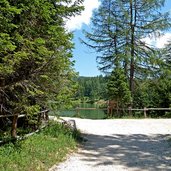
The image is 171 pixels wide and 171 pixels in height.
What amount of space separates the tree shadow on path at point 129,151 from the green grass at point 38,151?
0.67 meters

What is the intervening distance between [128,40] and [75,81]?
17.5 m

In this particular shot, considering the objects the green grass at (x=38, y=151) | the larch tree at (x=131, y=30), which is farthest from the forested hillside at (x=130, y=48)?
the green grass at (x=38, y=151)

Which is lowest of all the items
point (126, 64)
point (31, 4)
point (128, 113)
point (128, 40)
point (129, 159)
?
point (129, 159)

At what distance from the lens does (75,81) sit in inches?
482

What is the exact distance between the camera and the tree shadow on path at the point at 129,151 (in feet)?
31.4

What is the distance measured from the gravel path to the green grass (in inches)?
12.3

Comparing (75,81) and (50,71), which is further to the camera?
(75,81)

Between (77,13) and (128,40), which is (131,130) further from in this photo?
(128,40)

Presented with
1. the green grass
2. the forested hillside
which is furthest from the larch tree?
the green grass

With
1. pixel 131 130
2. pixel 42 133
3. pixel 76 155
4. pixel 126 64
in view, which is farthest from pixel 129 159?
pixel 126 64

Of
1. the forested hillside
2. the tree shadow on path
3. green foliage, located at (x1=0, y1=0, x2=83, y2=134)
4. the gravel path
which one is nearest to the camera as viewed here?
green foliage, located at (x1=0, y1=0, x2=83, y2=134)

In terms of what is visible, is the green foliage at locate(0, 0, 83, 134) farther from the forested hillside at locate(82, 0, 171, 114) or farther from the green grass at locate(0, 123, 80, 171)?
the forested hillside at locate(82, 0, 171, 114)

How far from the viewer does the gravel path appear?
9211 mm

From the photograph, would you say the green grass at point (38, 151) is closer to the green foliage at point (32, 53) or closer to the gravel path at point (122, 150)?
the gravel path at point (122, 150)
